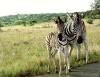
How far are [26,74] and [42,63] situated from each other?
1.75 m

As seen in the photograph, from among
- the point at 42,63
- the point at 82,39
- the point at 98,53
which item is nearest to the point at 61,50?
the point at 42,63

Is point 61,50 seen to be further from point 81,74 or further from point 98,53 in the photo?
point 98,53

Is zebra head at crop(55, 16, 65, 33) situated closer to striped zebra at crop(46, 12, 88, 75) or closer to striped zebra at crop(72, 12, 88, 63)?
striped zebra at crop(46, 12, 88, 75)

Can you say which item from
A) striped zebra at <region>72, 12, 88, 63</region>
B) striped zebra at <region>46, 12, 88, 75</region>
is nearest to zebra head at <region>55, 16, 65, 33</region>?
striped zebra at <region>46, 12, 88, 75</region>

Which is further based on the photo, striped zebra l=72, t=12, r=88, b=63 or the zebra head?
striped zebra l=72, t=12, r=88, b=63

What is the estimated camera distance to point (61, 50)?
45.6ft

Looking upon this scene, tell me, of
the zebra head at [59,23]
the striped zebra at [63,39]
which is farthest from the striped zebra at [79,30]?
the zebra head at [59,23]

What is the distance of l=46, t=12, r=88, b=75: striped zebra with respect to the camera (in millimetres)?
13719

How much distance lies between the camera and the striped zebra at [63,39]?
1372 centimetres

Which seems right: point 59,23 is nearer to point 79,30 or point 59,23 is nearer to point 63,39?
point 63,39

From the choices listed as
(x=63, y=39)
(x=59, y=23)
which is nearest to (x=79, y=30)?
(x=63, y=39)

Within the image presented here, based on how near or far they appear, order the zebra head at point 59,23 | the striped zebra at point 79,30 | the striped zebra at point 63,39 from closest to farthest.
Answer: the zebra head at point 59,23
the striped zebra at point 63,39
the striped zebra at point 79,30

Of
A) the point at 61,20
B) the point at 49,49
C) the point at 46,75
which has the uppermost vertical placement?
the point at 61,20

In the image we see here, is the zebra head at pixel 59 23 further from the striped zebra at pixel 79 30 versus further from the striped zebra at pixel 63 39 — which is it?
the striped zebra at pixel 79 30
